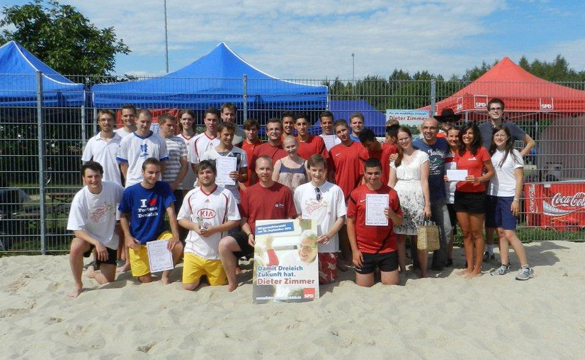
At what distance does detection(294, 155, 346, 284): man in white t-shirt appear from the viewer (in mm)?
5473

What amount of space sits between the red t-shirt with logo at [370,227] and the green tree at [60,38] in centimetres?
1549

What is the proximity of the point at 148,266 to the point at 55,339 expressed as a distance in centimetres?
158

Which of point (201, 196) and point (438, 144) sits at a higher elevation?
point (438, 144)

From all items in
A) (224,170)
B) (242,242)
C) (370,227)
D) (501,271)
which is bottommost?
(501,271)

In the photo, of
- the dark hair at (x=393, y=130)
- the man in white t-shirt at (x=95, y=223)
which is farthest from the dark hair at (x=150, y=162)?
the dark hair at (x=393, y=130)

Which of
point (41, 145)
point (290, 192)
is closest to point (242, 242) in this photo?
point (290, 192)

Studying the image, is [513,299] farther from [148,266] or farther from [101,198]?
[101,198]

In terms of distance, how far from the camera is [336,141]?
643 cm

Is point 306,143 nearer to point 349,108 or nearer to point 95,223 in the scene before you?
point 349,108

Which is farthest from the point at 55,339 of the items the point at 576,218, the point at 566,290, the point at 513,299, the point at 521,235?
the point at 576,218

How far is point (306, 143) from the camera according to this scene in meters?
6.12

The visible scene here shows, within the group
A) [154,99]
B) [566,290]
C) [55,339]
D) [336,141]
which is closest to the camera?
[55,339]

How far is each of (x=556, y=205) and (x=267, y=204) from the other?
552cm

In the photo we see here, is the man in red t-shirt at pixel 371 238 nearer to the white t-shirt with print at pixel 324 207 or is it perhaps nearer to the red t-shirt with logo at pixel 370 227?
the red t-shirt with logo at pixel 370 227
